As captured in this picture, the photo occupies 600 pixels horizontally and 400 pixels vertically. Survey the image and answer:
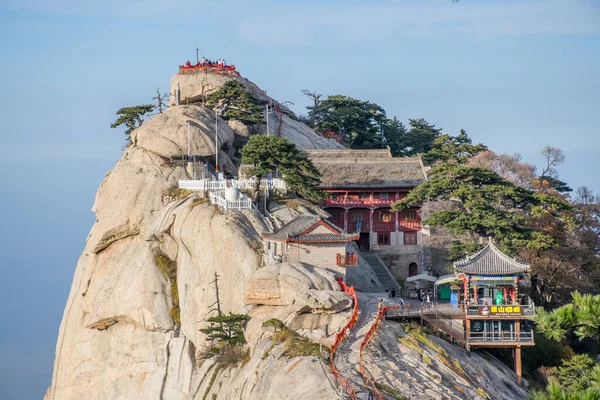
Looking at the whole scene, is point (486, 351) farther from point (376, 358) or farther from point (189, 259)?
Answer: point (189, 259)

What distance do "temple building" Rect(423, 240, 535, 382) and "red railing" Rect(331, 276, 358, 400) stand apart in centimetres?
583

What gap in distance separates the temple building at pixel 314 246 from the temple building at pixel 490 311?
20.2ft

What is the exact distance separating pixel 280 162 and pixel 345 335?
Answer: 1946 centimetres

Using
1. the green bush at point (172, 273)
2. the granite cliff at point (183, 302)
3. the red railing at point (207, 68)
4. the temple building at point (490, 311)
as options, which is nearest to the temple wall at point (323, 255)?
the granite cliff at point (183, 302)

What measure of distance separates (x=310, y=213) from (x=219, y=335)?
15001mm

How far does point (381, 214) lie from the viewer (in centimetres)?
8406

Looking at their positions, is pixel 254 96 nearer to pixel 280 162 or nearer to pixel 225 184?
pixel 280 162

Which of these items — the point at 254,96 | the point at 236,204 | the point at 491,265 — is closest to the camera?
the point at 491,265

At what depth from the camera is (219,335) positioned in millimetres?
60781

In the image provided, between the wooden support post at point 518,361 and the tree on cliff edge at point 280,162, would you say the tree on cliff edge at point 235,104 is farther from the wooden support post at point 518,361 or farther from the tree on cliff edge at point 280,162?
the wooden support post at point 518,361

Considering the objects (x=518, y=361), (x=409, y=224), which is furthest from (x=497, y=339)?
(x=409, y=224)

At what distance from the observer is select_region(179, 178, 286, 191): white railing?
73.6 m

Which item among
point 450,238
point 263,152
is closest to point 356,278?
point 263,152

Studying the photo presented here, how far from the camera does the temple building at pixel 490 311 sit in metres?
64.0
